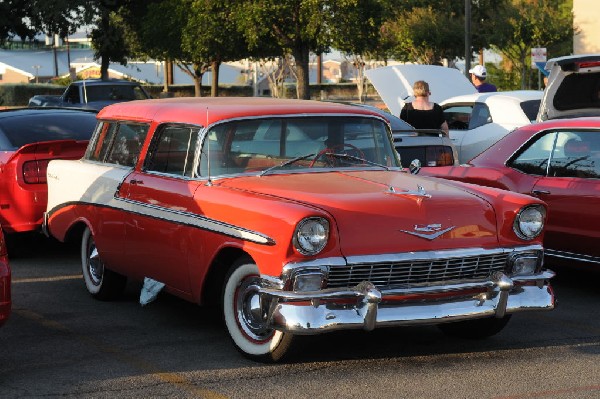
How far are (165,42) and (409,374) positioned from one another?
46.2 metres

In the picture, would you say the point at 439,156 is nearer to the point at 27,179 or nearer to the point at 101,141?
the point at 27,179

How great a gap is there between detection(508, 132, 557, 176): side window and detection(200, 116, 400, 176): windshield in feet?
6.16

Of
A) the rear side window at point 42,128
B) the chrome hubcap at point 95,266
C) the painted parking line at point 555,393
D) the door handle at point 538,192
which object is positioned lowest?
the painted parking line at point 555,393

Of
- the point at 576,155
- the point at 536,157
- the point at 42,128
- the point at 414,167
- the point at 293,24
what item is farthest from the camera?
the point at 293,24

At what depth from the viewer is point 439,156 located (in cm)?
1299

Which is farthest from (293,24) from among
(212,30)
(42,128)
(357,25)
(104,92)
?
(42,128)

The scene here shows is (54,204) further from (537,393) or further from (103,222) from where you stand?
(537,393)

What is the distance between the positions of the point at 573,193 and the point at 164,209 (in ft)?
10.9

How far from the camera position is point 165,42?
5203 cm

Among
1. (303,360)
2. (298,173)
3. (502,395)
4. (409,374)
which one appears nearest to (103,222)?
(298,173)

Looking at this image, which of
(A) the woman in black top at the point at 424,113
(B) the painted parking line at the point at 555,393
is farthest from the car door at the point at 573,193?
(A) the woman in black top at the point at 424,113

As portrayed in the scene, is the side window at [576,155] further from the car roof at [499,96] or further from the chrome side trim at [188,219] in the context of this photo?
the car roof at [499,96]

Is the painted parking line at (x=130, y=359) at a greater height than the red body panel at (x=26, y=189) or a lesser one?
lesser

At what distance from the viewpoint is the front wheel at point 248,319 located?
7.07 metres
